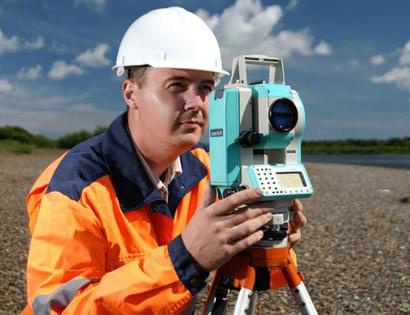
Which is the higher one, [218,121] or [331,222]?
[218,121]

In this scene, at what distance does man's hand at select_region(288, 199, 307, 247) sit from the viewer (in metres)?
2.04

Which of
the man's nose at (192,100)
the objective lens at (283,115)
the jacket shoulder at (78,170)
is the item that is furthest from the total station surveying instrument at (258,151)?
the jacket shoulder at (78,170)

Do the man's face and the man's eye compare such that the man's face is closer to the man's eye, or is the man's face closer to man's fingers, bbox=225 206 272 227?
the man's eye

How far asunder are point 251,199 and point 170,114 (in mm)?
556

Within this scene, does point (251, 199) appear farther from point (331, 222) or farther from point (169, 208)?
point (331, 222)

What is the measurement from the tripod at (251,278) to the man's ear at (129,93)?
78cm

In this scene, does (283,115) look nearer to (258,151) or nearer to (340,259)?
(258,151)

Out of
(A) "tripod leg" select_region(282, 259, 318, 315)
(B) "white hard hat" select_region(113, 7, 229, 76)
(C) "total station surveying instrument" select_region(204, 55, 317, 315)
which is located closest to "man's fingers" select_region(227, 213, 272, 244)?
(C) "total station surveying instrument" select_region(204, 55, 317, 315)

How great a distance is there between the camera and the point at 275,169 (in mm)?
1811

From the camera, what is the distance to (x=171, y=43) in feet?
6.93

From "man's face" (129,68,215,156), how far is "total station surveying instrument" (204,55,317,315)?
0.40 feet

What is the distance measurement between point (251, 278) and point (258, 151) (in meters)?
0.48

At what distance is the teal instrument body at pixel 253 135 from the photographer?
1.81 m

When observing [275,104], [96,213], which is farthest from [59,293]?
[275,104]
